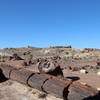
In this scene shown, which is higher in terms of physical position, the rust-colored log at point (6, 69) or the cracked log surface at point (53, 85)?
the rust-colored log at point (6, 69)

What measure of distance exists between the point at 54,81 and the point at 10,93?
Answer: 291 centimetres

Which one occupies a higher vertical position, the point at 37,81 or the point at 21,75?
the point at 21,75

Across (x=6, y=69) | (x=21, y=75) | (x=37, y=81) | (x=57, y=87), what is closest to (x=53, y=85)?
(x=57, y=87)

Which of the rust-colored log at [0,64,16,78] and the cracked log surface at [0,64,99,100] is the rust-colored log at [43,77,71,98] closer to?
the cracked log surface at [0,64,99,100]

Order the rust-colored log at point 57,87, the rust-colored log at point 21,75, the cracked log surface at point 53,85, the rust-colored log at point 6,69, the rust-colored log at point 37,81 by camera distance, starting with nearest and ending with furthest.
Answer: the cracked log surface at point 53,85, the rust-colored log at point 57,87, the rust-colored log at point 37,81, the rust-colored log at point 21,75, the rust-colored log at point 6,69

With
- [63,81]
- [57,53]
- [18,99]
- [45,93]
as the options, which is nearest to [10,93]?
[18,99]

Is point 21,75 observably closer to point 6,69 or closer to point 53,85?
point 6,69

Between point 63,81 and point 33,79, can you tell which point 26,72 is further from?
point 63,81

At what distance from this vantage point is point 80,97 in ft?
37.7

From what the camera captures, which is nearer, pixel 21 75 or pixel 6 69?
pixel 21 75

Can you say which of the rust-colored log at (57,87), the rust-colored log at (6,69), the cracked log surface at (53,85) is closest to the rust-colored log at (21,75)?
the cracked log surface at (53,85)

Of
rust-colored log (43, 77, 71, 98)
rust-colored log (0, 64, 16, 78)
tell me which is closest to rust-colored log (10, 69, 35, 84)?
→ rust-colored log (0, 64, 16, 78)

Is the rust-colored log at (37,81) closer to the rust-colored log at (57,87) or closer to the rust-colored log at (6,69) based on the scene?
the rust-colored log at (57,87)

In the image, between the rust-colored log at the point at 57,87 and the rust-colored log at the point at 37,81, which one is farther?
the rust-colored log at the point at 37,81
